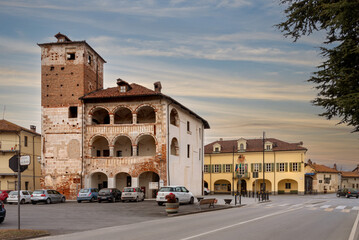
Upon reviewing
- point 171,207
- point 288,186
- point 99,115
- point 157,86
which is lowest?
point 288,186

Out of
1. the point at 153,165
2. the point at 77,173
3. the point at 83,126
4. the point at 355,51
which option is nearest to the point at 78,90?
the point at 83,126

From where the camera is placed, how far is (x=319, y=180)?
255 feet

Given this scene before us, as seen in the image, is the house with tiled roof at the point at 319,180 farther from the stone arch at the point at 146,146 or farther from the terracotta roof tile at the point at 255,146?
the stone arch at the point at 146,146

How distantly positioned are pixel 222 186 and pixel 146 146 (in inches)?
1167

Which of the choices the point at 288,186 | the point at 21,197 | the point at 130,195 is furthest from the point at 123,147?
the point at 288,186

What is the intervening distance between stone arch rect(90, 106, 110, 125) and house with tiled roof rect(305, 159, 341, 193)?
4059cm

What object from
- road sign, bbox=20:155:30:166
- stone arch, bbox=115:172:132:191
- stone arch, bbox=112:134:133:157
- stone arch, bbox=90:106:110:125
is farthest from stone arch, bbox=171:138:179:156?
road sign, bbox=20:155:30:166

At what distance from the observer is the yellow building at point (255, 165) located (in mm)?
65562

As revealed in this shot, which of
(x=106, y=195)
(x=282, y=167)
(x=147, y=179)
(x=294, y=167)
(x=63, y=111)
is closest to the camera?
(x=106, y=195)

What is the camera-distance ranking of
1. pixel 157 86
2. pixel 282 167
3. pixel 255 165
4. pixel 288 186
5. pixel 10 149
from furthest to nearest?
pixel 255 165 < pixel 288 186 < pixel 282 167 < pixel 10 149 < pixel 157 86

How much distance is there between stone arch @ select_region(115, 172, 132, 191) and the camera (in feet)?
146

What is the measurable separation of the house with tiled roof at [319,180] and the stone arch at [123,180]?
126ft

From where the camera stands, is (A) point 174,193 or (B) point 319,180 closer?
(A) point 174,193

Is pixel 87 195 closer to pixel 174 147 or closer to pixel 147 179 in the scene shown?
pixel 147 179
